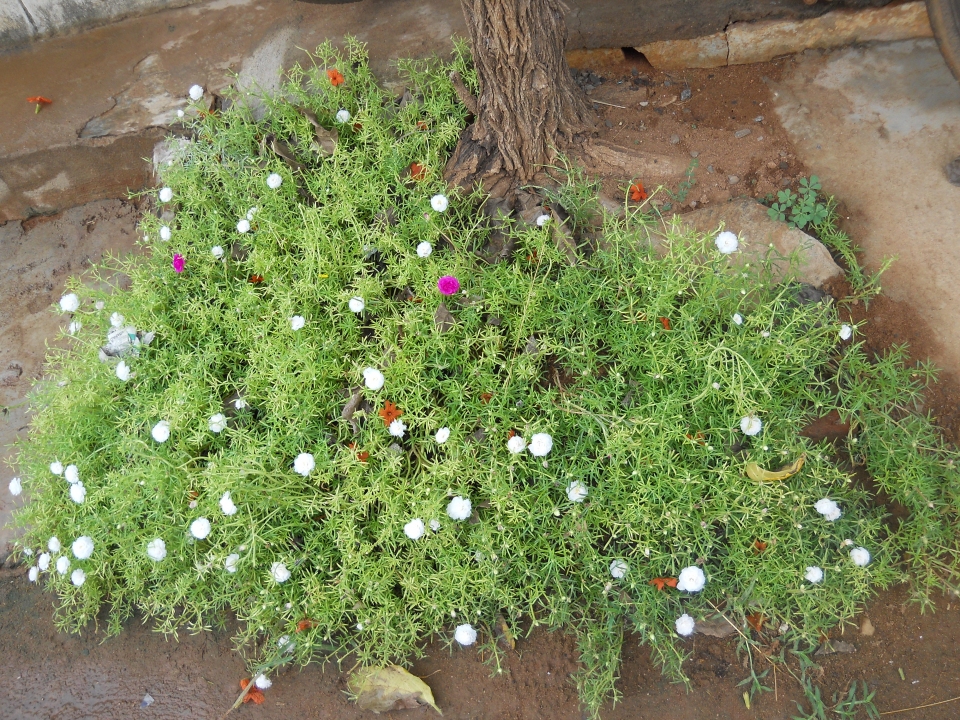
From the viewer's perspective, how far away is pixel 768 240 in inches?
99.9

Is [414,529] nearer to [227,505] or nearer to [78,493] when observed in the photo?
[227,505]

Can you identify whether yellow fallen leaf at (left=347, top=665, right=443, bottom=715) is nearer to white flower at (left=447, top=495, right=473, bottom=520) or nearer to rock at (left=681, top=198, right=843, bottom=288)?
white flower at (left=447, top=495, right=473, bottom=520)

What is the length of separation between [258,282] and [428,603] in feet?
5.35

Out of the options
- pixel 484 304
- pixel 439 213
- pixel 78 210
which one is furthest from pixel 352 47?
pixel 78 210

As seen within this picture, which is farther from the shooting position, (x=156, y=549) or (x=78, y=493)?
(x=78, y=493)

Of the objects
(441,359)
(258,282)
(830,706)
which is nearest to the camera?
(830,706)

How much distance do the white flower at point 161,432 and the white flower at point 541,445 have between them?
4.86 ft

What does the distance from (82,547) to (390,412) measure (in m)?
1.41

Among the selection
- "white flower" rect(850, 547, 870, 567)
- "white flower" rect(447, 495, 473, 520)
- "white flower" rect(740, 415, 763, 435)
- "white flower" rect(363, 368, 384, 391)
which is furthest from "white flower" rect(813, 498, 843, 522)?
"white flower" rect(363, 368, 384, 391)

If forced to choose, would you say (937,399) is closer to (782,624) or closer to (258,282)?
(782,624)

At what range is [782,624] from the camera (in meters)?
2.20

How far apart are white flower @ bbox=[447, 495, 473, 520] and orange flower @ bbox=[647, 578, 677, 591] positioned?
711 mm

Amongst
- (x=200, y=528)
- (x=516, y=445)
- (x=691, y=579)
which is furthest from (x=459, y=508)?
(x=200, y=528)

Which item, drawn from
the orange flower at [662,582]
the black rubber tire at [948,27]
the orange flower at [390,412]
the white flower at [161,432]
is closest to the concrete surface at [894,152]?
the black rubber tire at [948,27]
